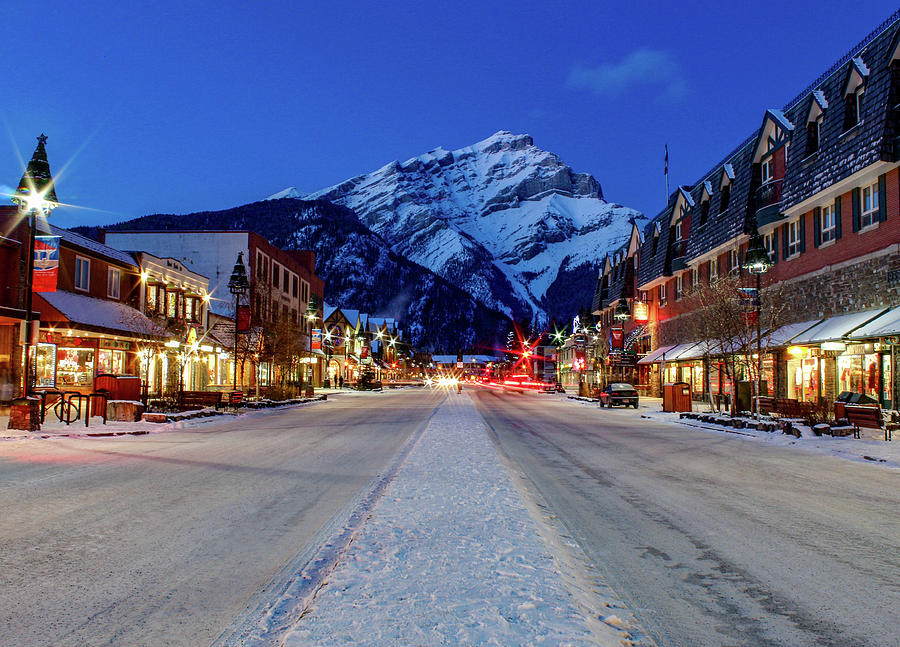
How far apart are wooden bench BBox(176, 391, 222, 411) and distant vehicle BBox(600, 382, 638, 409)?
2113 centimetres

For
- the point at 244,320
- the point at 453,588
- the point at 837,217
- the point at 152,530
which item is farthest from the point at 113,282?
the point at 453,588

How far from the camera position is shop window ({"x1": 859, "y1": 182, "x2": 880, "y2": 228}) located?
23.9 metres

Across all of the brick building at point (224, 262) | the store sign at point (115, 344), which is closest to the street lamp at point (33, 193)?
the store sign at point (115, 344)

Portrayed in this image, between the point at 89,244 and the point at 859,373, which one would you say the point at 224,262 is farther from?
the point at 859,373

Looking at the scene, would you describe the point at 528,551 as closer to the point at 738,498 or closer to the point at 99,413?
the point at 738,498

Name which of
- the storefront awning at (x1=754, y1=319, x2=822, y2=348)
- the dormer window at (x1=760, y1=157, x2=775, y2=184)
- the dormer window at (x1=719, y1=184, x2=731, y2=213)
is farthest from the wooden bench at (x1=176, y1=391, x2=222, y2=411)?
the dormer window at (x1=719, y1=184, x2=731, y2=213)

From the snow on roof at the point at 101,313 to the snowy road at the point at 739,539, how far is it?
68.9 ft

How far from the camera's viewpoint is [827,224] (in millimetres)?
27516

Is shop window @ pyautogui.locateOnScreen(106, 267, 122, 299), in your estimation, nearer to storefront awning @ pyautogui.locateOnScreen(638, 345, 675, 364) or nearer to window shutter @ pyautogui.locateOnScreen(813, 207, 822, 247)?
window shutter @ pyautogui.locateOnScreen(813, 207, 822, 247)

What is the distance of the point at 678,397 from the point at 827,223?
9.77 m

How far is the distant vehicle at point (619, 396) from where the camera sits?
37.6m

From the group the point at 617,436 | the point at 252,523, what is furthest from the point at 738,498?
the point at 617,436

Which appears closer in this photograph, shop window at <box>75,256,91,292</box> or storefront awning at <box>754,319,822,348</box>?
storefront awning at <box>754,319,822,348</box>

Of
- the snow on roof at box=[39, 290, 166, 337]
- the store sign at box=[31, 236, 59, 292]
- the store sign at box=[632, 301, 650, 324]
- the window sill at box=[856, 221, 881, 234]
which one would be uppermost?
the window sill at box=[856, 221, 881, 234]
